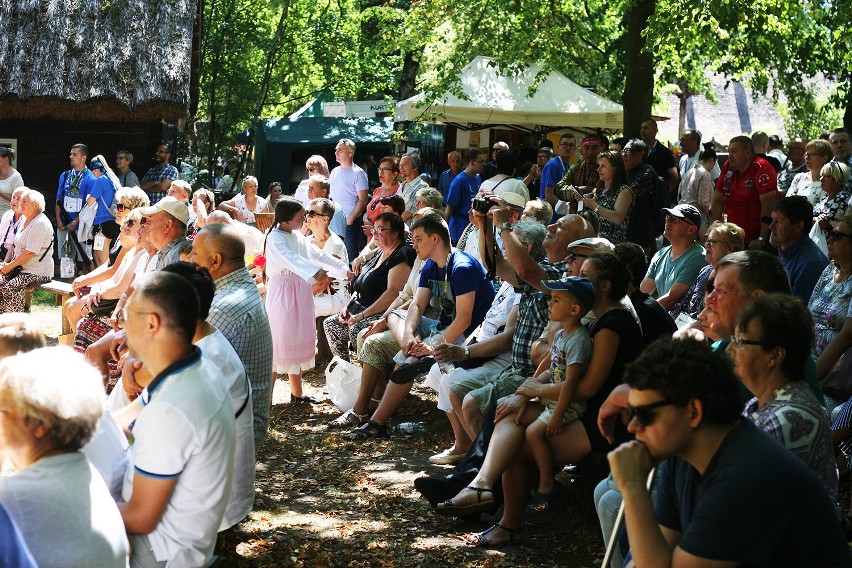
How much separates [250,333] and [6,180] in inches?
405

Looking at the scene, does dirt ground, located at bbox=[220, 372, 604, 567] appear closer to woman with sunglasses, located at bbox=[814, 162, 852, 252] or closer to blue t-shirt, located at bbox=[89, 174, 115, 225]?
woman with sunglasses, located at bbox=[814, 162, 852, 252]

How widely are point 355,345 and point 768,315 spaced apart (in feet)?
18.2

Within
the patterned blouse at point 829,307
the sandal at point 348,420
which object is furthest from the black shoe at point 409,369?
the patterned blouse at point 829,307

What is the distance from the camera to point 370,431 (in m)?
7.95

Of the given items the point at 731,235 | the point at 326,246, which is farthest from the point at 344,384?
the point at 731,235

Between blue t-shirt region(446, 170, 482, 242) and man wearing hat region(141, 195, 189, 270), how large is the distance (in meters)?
5.31

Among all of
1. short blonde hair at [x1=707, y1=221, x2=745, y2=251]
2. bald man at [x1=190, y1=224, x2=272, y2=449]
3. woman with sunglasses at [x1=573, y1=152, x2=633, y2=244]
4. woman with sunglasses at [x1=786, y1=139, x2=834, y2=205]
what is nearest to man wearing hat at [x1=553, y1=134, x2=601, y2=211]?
woman with sunglasses at [x1=573, y1=152, x2=633, y2=244]

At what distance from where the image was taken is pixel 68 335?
30.9ft

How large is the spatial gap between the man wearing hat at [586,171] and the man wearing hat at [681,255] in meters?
2.38

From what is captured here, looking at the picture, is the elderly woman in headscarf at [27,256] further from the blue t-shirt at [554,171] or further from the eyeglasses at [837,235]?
the eyeglasses at [837,235]

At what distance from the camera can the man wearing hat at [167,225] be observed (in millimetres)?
6910

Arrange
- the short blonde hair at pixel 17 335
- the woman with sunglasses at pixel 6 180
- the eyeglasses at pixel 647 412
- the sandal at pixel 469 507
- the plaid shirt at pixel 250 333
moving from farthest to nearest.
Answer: the woman with sunglasses at pixel 6 180 → the sandal at pixel 469 507 → the plaid shirt at pixel 250 333 → the short blonde hair at pixel 17 335 → the eyeglasses at pixel 647 412

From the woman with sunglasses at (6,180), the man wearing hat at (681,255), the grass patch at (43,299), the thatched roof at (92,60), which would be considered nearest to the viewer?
the man wearing hat at (681,255)

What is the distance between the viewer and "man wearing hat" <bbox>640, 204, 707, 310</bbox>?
23.2ft
